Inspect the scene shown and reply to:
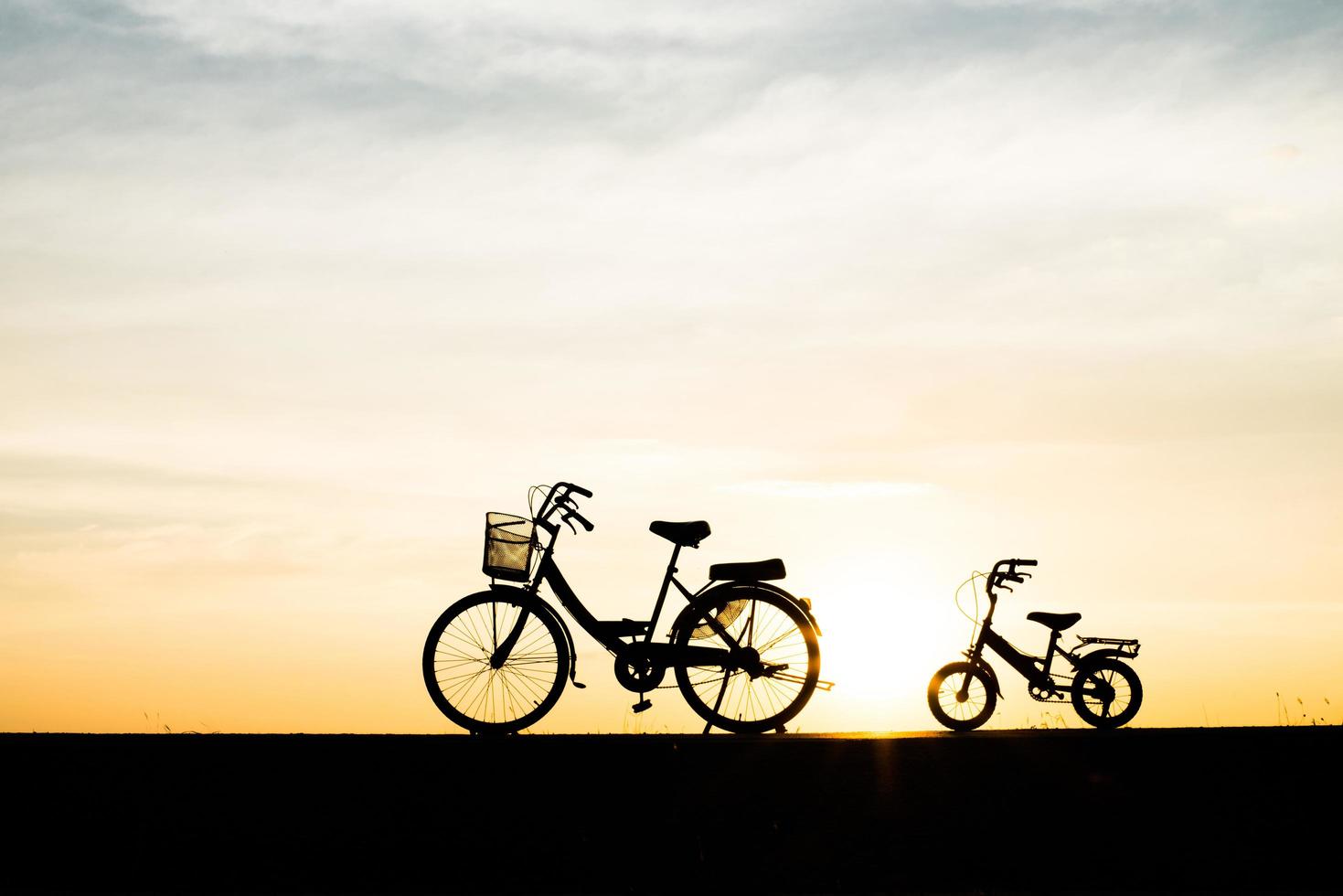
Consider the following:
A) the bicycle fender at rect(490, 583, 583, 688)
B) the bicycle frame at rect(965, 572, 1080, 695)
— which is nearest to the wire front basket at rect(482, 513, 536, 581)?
the bicycle fender at rect(490, 583, 583, 688)

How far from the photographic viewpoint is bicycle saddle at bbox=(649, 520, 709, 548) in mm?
8242

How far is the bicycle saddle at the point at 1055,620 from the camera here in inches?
458

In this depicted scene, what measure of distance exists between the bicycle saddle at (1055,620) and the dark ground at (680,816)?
539cm

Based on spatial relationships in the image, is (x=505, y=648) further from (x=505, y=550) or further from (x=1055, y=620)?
(x=1055, y=620)

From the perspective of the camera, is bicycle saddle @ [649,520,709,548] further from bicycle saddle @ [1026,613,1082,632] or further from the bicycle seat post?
bicycle saddle @ [1026,613,1082,632]

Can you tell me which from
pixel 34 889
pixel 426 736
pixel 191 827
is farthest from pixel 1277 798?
pixel 34 889

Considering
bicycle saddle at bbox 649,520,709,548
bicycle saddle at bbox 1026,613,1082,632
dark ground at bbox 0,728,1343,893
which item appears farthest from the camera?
bicycle saddle at bbox 1026,613,1082,632

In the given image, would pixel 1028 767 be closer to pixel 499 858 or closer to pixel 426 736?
pixel 499 858

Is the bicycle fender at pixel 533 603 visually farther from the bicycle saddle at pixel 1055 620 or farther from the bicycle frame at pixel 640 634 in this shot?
the bicycle saddle at pixel 1055 620

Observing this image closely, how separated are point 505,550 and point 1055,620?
218 inches

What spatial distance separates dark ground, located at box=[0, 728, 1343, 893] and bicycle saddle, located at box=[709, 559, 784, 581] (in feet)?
7.02

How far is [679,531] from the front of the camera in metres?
8.25

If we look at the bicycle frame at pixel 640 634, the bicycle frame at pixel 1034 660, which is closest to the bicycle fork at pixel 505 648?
the bicycle frame at pixel 640 634

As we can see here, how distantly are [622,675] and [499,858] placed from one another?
249cm
